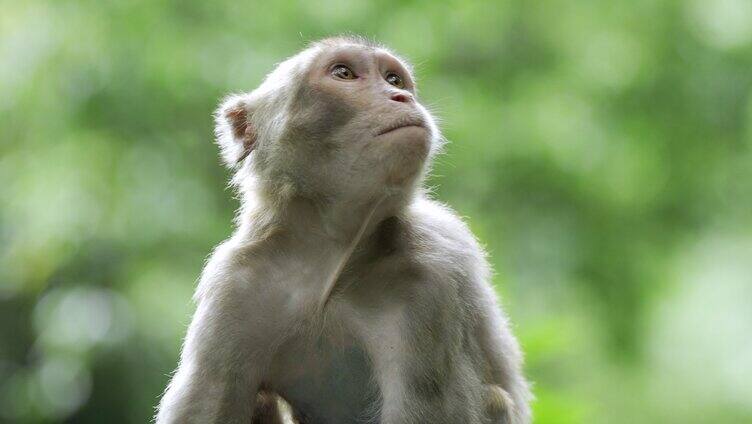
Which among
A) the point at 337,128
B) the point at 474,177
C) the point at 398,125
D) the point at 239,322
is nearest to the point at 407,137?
the point at 398,125

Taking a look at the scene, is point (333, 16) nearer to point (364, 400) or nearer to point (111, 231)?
point (111, 231)

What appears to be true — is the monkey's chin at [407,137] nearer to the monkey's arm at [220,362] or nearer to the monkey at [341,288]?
the monkey at [341,288]

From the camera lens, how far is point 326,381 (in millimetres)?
5355

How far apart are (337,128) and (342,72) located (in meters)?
0.36

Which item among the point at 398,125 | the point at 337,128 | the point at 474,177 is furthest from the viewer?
the point at 474,177

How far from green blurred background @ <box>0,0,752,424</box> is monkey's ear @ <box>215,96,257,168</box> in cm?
324

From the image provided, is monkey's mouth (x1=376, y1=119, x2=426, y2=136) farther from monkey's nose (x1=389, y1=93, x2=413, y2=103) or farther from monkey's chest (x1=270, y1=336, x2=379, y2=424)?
monkey's chest (x1=270, y1=336, x2=379, y2=424)

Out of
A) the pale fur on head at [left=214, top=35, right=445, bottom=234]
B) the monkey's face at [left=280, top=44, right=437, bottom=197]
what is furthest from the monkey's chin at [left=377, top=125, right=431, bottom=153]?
the pale fur on head at [left=214, top=35, right=445, bottom=234]

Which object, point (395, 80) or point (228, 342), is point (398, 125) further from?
point (228, 342)

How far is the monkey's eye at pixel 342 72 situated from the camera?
5.62 m

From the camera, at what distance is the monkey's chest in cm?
532

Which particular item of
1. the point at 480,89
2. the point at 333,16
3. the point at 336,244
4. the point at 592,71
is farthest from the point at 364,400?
the point at 592,71

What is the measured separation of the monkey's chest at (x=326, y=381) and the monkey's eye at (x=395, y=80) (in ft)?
4.22

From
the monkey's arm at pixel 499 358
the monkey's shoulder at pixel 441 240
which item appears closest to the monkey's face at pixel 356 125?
the monkey's shoulder at pixel 441 240
